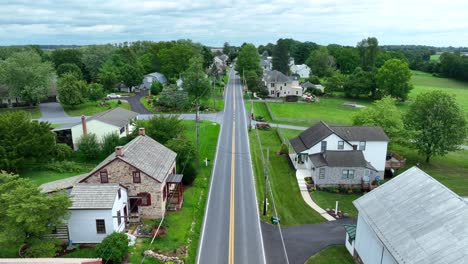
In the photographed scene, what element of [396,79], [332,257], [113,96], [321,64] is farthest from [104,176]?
[321,64]

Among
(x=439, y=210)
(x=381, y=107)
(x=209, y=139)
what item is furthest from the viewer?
(x=209, y=139)

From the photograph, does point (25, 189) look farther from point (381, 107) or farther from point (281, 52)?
point (281, 52)

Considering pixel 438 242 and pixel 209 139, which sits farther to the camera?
pixel 209 139

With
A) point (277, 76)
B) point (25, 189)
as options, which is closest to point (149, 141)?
point (25, 189)

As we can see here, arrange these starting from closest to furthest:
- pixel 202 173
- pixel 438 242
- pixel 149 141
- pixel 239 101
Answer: pixel 438 242 → pixel 149 141 → pixel 202 173 → pixel 239 101

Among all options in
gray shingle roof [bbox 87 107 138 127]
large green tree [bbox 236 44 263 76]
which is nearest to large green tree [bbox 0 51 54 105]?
gray shingle roof [bbox 87 107 138 127]

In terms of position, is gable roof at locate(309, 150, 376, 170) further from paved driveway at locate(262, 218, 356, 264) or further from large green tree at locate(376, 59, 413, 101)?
large green tree at locate(376, 59, 413, 101)

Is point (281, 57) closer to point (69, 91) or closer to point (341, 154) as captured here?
point (69, 91)
